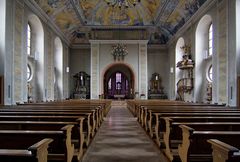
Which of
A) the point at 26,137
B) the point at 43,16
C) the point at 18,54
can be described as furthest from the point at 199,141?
the point at 43,16

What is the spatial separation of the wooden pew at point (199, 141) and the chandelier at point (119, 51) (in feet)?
77.3

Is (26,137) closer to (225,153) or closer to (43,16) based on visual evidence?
(225,153)

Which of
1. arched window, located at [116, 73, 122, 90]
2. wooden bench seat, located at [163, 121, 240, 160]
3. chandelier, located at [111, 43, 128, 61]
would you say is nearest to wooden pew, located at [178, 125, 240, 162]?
wooden bench seat, located at [163, 121, 240, 160]

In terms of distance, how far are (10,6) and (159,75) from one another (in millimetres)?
19226

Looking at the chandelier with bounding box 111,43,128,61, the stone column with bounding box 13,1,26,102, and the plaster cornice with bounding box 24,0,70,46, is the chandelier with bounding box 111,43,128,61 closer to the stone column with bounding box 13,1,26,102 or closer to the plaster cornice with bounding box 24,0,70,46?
the plaster cornice with bounding box 24,0,70,46

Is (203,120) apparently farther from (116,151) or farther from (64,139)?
(64,139)

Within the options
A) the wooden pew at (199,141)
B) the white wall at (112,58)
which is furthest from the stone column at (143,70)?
the wooden pew at (199,141)

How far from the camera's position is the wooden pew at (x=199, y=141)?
3.63m

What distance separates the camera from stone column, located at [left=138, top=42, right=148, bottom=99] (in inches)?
1082

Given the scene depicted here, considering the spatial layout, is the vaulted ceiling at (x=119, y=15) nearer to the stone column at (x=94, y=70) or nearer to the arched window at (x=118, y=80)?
the stone column at (x=94, y=70)

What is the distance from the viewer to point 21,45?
1525 cm

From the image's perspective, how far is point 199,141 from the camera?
14.3 ft

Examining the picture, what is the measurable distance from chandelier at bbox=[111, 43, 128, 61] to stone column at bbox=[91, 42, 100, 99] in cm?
164

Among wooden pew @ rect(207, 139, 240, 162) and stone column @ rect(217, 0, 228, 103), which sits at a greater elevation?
stone column @ rect(217, 0, 228, 103)
